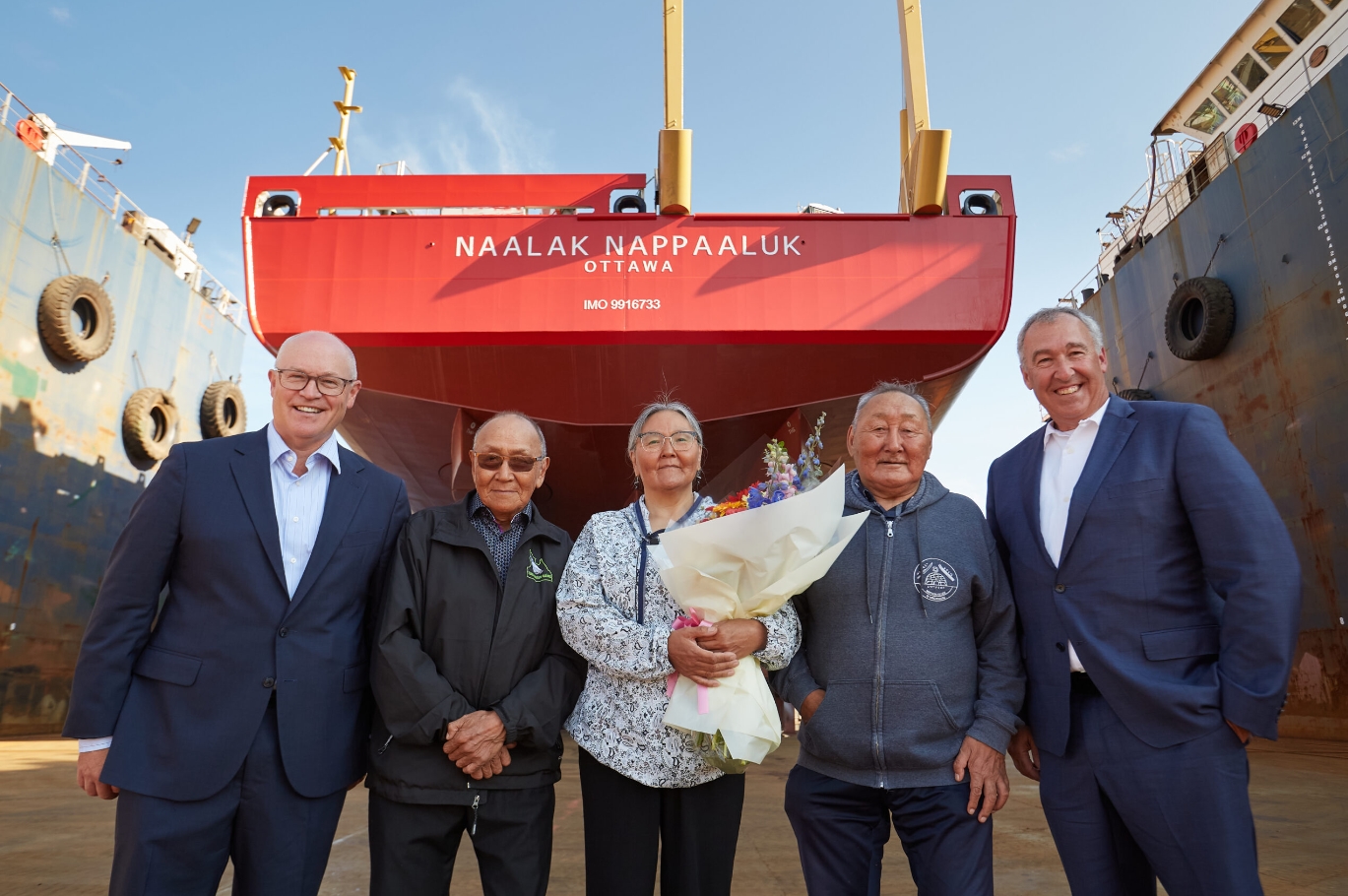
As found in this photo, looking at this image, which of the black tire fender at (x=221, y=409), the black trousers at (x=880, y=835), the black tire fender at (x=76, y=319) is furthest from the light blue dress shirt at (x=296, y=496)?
the black tire fender at (x=221, y=409)

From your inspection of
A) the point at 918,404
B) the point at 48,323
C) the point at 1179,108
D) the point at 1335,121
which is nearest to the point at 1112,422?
the point at 918,404

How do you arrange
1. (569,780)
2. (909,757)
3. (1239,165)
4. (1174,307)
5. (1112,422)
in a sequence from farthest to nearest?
1. (1174,307)
2. (1239,165)
3. (569,780)
4. (1112,422)
5. (909,757)

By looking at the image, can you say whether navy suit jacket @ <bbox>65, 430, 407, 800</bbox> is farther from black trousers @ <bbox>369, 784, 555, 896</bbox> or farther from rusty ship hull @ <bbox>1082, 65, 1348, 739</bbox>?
rusty ship hull @ <bbox>1082, 65, 1348, 739</bbox>

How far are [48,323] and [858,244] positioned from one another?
9.57 m

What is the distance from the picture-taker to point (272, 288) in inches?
259

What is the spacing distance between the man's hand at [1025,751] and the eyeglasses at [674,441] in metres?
1.19

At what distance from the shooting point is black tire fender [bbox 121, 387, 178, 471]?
11.3 meters

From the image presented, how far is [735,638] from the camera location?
189 centimetres

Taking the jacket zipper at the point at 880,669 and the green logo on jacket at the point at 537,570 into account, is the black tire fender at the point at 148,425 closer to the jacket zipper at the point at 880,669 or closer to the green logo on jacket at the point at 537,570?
the green logo on jacket at the point at 537,570

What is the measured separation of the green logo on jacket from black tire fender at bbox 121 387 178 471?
11.6 m

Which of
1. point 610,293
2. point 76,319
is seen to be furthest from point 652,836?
point 76,319

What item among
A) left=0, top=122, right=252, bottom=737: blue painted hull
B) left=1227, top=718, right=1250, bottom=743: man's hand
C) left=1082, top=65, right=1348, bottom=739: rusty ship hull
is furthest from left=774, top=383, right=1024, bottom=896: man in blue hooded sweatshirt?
left=0, top=122, right=252, bottom=737: blue painted hull

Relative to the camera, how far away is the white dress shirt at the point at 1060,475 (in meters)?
2.09

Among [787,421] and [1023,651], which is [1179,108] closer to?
[787,421]
